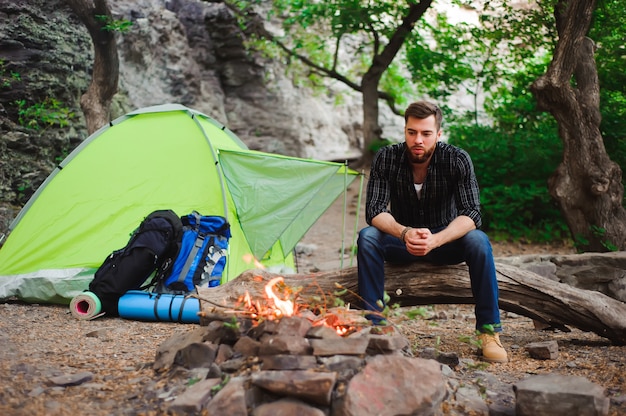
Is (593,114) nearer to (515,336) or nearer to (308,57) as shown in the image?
(515,336)

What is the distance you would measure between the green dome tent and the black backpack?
47cm

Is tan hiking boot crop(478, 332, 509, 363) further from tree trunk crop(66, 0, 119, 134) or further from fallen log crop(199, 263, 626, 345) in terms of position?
tree trunk crop(66, 0, 119, 134)

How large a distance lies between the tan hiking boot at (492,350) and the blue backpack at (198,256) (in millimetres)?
2214

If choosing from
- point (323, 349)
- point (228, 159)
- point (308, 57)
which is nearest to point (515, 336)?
point (323, 349)

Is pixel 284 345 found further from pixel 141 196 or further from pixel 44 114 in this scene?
pixel 44 114

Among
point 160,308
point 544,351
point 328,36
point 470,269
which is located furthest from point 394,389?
point 328,36

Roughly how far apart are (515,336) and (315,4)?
336 inches

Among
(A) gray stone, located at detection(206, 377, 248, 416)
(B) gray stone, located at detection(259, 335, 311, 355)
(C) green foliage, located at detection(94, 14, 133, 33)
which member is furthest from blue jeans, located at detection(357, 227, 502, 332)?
(C) green foliage, located at detection(94, 14, 133, 33)

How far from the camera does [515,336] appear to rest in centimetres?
430

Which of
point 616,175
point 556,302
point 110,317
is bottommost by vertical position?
point 110,317

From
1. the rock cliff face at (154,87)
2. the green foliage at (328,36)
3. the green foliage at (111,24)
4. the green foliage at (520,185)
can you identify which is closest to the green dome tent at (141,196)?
the rock cliff face at (154,87)

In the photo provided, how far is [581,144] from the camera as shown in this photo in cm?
625

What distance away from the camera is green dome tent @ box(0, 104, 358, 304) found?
512cm

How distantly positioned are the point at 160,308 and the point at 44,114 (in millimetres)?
4623
